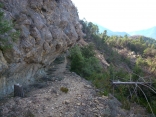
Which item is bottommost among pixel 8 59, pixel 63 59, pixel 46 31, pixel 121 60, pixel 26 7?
pixel 121 60

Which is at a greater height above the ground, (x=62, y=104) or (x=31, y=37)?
(x=31, y=37)

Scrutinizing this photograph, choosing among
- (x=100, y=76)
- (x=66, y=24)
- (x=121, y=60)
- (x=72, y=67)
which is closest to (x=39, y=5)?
(x=66, y=24)

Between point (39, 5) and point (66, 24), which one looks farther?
point (66, 24)

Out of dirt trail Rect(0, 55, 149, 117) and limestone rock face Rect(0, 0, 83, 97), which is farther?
limestone rock face Rect(0, 0, 83, 97)

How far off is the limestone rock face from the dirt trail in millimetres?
1215

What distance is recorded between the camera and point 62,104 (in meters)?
9.86

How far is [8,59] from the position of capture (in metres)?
9.12

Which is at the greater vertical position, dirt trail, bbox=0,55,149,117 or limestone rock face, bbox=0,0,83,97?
limestone rock face, bbox=0,0,83,97

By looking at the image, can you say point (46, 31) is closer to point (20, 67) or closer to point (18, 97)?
point (20, 67)

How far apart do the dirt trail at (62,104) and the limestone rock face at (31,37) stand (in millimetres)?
1215

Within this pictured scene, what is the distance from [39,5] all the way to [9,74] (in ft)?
15.7

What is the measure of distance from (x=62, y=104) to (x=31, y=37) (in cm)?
404

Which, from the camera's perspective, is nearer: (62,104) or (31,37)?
(62,104)

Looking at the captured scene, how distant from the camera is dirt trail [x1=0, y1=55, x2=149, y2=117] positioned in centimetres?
858
